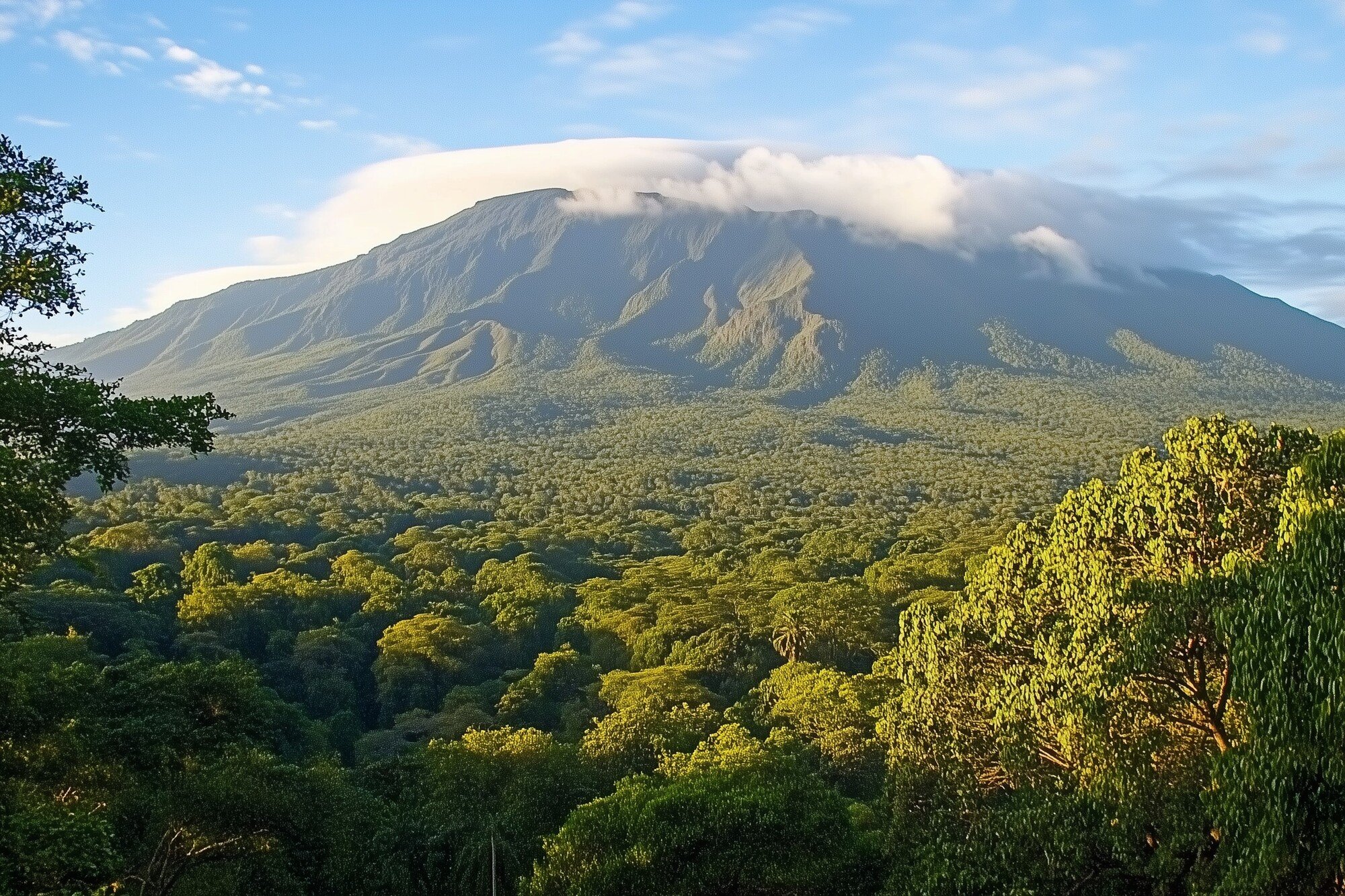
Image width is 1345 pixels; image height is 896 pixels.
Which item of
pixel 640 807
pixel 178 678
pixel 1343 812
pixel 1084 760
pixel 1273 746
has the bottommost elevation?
pixel 640 807

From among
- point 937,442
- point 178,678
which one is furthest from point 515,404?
point 178,678

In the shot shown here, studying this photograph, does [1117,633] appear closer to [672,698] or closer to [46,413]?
[46,413]

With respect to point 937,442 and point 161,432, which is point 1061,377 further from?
point 161,432

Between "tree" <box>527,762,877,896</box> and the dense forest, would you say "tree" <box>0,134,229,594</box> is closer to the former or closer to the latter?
the dense forest

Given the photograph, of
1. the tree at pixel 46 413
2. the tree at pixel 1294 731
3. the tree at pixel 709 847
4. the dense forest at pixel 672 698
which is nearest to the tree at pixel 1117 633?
the dense forest at pixel 672 698

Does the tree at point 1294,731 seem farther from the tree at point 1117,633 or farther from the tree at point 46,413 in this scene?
the tree at point 46,413

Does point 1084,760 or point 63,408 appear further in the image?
point 1084,760

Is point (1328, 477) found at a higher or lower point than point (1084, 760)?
higher

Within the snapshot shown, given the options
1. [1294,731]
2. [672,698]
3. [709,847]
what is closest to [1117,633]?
[1294,731]

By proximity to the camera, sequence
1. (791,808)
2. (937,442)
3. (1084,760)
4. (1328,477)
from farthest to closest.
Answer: (937,442)
(791,808)
(1084,760)
(1328,477)
